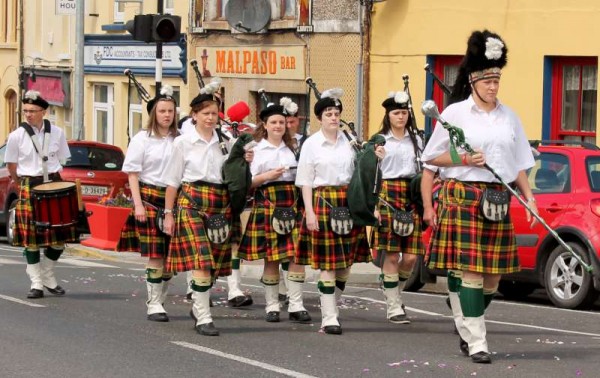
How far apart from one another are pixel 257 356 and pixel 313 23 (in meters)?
17.2

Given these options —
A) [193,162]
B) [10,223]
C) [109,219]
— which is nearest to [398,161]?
[193,162]

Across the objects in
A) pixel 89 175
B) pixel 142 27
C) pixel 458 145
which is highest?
pixel 142 27

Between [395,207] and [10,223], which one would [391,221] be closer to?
[395,207]

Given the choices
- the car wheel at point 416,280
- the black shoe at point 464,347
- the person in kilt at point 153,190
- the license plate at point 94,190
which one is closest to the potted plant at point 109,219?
the license plate at point 94,190

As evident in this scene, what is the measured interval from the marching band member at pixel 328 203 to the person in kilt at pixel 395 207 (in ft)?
2.45

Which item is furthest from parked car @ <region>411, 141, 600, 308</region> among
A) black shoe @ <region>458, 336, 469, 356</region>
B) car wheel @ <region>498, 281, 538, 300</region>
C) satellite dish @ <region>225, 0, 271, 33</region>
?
satellite dish @ <region>225, 0, 271, 33</region>

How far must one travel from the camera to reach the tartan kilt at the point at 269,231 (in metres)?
13.2

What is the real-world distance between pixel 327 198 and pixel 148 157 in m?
1.75

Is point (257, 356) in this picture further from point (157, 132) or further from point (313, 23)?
point (313, 23)

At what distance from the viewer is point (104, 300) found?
586 inches

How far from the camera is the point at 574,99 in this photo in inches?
869

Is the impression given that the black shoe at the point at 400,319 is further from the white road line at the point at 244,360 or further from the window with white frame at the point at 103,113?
the window with white frame at the point at 103,113

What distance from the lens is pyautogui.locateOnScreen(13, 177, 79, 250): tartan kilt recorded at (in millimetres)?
15133

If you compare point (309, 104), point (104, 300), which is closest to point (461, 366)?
point (104, 300)
